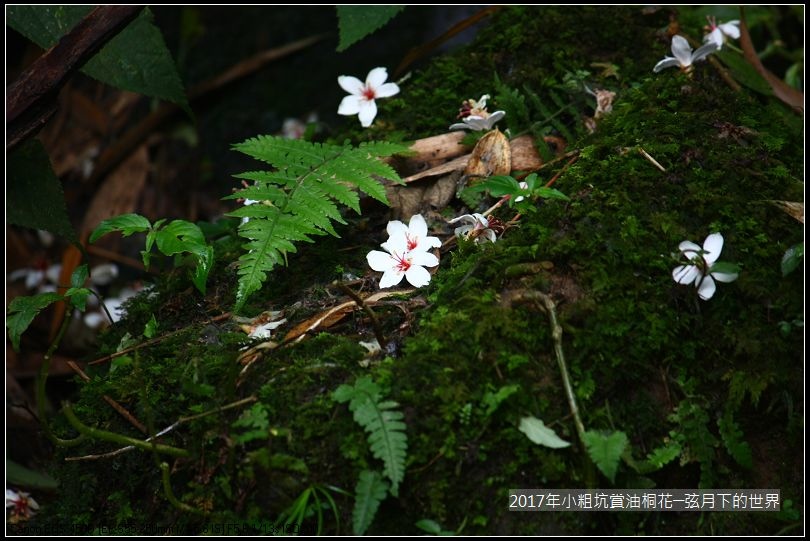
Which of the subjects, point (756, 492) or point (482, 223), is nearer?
point (756, 492)

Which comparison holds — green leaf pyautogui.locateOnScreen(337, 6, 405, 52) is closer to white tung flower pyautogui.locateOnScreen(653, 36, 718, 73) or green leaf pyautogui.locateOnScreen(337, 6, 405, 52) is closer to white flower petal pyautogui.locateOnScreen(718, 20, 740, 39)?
white tung flower pyautogui.locateOnScreen(653, 36, 718, 73)

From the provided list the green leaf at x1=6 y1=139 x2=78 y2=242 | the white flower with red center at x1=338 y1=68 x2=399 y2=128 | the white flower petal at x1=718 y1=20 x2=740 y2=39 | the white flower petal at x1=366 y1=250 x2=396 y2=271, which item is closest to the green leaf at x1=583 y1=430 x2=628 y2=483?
the white flower petal at x1=366 y1=250 x2=396 y2=271

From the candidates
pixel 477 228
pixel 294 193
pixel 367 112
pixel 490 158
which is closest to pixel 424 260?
pixel 477 228

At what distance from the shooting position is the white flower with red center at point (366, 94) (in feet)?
10.3

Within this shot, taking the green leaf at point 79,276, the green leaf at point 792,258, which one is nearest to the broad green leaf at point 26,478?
the green leaf at point 79,276

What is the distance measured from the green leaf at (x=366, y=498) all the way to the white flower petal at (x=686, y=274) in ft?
3.56

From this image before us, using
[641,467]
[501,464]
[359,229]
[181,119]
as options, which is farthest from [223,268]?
[181,119]

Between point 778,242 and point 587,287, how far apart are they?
2.19 ft

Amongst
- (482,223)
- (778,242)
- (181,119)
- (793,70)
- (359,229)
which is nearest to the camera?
(778,242)

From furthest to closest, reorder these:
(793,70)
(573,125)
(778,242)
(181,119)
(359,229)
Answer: (181,119) → (793,70) → (573,125) → (359,229) → (778,242)

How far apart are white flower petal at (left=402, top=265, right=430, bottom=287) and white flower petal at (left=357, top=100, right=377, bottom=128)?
3.12ft

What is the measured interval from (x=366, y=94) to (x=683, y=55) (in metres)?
1.32

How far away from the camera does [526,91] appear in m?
3.12

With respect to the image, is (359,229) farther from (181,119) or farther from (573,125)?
(181,119)
